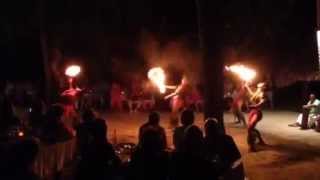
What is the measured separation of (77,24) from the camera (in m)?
30.4

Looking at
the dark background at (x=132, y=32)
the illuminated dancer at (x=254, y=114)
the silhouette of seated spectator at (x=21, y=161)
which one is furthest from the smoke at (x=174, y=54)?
the silhouette of seated spectator at (x=21, y=161)

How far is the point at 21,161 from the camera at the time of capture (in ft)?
19.3

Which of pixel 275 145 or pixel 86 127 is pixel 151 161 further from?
pixel 275 145

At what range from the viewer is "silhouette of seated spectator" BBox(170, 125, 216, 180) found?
6.49 meters

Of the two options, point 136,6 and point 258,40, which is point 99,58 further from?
point 258,40

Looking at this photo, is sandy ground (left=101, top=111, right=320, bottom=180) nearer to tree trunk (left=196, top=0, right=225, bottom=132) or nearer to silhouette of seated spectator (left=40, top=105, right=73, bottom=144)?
tree trunk (left=196, top=0, right=225, bottom=132)

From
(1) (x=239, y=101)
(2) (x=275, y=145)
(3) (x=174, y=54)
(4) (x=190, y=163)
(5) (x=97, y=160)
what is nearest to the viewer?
(4) (x=190, y=163)

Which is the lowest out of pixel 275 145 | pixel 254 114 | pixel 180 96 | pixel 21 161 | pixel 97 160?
pixel 275 145

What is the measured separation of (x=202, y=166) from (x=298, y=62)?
77.7ft

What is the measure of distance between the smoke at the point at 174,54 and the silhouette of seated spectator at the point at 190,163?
2318 cm

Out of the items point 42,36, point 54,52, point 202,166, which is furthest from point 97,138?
point 54,52

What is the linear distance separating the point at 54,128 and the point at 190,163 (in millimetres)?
5213

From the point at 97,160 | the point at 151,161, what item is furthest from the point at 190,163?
the point at 97,160

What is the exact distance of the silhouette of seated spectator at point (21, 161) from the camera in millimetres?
5871
